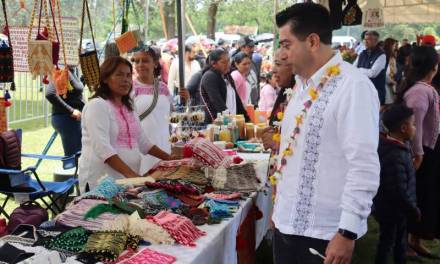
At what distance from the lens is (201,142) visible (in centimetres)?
354

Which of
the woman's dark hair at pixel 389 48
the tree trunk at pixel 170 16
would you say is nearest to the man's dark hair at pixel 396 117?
the woman's dark hair at pixel 389 48

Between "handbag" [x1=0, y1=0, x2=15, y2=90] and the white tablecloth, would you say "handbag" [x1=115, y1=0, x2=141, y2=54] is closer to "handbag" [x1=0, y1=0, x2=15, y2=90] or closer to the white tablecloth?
"handbag" [x1=0, y1=0, x2=15, y2=90]

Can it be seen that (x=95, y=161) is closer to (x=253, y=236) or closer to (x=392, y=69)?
(x=253, y=236)

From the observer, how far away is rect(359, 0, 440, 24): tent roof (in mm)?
11527

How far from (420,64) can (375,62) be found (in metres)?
4.63

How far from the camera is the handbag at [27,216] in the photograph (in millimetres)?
2291

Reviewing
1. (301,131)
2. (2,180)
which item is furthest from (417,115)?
(2,180)

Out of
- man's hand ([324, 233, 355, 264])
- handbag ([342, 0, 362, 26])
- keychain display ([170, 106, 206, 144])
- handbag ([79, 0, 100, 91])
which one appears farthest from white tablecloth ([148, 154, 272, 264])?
handbag ([342, 0, 362, 26])

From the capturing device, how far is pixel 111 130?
3.22m

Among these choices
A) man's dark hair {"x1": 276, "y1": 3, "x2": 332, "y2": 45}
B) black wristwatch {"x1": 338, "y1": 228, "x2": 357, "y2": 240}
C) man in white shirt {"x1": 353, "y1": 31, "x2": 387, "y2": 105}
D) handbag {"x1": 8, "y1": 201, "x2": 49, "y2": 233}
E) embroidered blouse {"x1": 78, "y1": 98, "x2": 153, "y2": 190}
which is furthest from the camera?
man in white shirt {"x1": 353, "y1": 31, "x2": 387, "y2": 105}

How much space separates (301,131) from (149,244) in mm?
805

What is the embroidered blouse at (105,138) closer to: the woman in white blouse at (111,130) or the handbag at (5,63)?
the woman in white blouse at (111,130)

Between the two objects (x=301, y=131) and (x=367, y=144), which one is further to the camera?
(x=301, y=131)

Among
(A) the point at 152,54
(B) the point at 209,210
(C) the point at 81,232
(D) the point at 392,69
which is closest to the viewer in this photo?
(C) the point at 81,232
